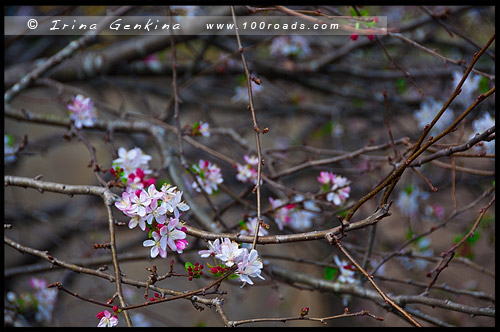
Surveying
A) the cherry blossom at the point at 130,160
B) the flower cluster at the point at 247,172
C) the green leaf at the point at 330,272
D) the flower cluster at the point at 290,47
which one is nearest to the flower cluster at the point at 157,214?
the cherry blossom at the point at 130,160

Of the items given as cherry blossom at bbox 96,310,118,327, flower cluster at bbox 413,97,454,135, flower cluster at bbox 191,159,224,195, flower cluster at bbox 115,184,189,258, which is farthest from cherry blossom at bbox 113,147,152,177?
flower cluster at bbox 413,97,454,135

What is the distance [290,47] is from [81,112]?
144cm

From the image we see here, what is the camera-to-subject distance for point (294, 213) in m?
1.68

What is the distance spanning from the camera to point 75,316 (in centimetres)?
366

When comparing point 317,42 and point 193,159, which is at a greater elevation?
point 317,42

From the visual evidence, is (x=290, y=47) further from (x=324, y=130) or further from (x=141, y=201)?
(x=141, y=201)

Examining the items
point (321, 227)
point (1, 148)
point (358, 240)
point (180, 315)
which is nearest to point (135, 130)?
point (1, 148)

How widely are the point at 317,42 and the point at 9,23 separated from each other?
1.75 meters

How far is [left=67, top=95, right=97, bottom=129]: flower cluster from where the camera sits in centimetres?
157

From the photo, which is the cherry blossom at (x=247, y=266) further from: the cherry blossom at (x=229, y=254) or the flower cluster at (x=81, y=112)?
the flower cluster at (x=81, y=112)

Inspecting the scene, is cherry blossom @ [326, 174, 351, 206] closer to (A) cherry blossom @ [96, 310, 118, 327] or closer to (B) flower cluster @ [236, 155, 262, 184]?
(B) flower cluster @ [236, 155, 262, 184]

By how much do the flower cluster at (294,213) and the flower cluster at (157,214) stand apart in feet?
1.43

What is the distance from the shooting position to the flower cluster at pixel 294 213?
1.43 meters

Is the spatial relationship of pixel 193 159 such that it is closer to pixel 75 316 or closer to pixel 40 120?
pixel 40 120
